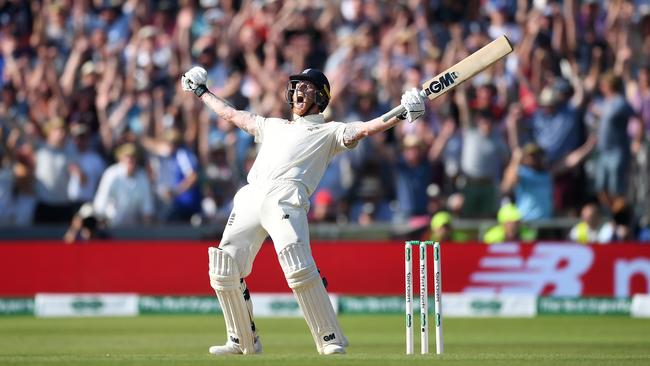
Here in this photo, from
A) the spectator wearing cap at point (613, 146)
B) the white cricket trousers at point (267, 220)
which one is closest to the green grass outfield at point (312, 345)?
the white cricket trousers at point (267, 220)

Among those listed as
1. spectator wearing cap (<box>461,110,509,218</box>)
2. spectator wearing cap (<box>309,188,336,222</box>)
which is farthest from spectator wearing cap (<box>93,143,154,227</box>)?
spectator wearing cap (<box>461,110,509,218</box>)

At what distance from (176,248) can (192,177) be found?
0.87 m

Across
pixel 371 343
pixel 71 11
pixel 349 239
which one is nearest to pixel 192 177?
pixel 349 239

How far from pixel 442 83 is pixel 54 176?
7705mm

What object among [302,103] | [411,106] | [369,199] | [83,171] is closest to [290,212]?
[302,103]

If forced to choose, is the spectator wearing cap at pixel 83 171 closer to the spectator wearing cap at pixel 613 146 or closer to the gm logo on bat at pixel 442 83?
the spectator wearing cap at pixel 613 146

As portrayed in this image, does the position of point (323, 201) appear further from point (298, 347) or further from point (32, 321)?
point (298, 347)

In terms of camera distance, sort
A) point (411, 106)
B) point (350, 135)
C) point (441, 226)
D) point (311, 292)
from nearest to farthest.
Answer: point (411, 106) < point (311, 292) < point (350, 135) < point (441, 226)

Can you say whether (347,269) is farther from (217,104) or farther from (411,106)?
(411,106)

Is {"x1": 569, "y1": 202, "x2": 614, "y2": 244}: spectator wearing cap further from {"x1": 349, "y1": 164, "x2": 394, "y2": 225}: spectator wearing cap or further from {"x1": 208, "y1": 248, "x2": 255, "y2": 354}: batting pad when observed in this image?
{"x1": 208, "y1": 248, "x2": 255, "y2": 354}: batting pad

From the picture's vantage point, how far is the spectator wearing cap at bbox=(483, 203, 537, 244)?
47.0ft

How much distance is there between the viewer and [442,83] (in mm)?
8164

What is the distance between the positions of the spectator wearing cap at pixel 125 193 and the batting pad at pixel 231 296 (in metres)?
6.67

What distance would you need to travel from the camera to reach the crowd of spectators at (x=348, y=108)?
14.8 m
